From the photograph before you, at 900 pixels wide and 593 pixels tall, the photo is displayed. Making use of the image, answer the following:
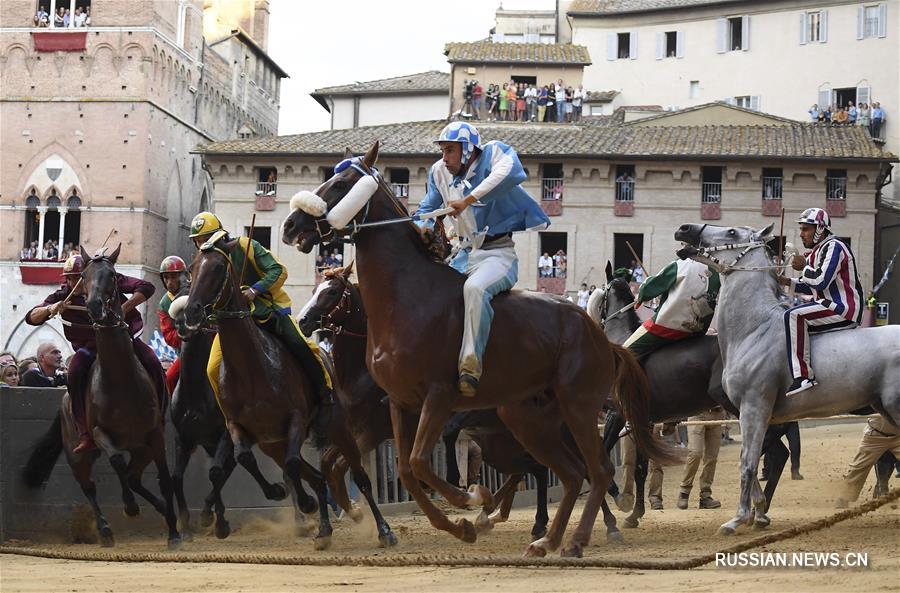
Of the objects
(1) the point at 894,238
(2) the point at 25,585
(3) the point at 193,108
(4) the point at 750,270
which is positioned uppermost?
(3) the point at 193,108

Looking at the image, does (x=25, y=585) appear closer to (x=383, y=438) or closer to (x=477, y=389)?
(x=477, y=389)

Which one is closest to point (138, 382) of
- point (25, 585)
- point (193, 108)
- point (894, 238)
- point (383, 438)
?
point (383, 438)

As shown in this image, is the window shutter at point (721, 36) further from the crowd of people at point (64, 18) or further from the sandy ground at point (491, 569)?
the sandy ground at point (491, 569)

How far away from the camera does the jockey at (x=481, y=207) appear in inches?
465

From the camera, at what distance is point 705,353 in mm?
14977

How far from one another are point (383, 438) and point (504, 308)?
158 inches

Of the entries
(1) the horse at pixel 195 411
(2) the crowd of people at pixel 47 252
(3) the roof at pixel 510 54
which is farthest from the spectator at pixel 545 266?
(1) the horse at pixel 195 411

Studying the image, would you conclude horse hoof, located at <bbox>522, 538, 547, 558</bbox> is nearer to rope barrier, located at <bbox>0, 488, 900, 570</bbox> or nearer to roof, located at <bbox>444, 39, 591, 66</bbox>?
rope barrier, located at <bbox>0, 488, 900, 570</bbox>

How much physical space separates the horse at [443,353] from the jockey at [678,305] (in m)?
2.67

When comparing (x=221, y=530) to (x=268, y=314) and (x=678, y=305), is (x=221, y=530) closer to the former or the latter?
(x=268, y=314)

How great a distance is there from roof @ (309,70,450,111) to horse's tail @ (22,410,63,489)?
61630 mm

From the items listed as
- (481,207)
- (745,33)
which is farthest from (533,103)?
(481,207)

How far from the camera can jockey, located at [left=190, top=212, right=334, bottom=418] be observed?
1421cm

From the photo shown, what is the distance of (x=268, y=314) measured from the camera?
1440cm
